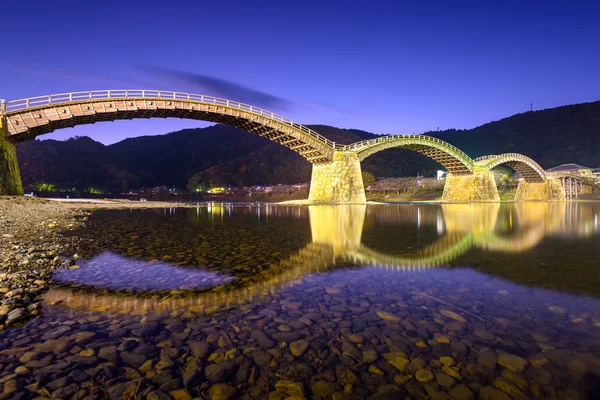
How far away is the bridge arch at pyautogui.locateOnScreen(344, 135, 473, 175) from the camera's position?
1724 inches

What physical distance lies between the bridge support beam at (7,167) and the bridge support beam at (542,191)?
91383 millimetres

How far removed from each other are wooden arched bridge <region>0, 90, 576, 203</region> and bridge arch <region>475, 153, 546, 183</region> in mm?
182

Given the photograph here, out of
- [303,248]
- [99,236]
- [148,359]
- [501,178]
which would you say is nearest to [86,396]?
[148,359]

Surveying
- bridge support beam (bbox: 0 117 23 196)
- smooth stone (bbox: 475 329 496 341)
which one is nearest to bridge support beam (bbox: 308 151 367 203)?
bridge support beam (bbox: 0 117 23 196)

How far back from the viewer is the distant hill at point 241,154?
106 meters

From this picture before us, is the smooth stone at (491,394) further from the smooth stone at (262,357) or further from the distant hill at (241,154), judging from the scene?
the distant hill at (241,154)

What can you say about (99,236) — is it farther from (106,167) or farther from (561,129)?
(561,129)

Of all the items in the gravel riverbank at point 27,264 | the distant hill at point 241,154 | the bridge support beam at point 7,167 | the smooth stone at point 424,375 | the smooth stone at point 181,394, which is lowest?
the smooth stone at point 424,375

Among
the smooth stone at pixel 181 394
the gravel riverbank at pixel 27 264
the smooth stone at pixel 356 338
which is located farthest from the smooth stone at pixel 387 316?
the gravel riverbank at pixel 27 264

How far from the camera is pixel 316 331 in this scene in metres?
3.67

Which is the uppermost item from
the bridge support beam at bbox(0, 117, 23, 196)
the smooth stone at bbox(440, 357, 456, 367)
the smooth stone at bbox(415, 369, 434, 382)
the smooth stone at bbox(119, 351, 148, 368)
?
the bridge support beam at bbox(0, 117, 23, 196)

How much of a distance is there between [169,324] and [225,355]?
1250 millimetres

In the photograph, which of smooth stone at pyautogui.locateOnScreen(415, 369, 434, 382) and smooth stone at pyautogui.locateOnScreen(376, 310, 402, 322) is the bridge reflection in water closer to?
smooth stone at pyautogui.locateOnScreen(376, 310, 402, 322)

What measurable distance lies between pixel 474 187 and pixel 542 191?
27288mm
